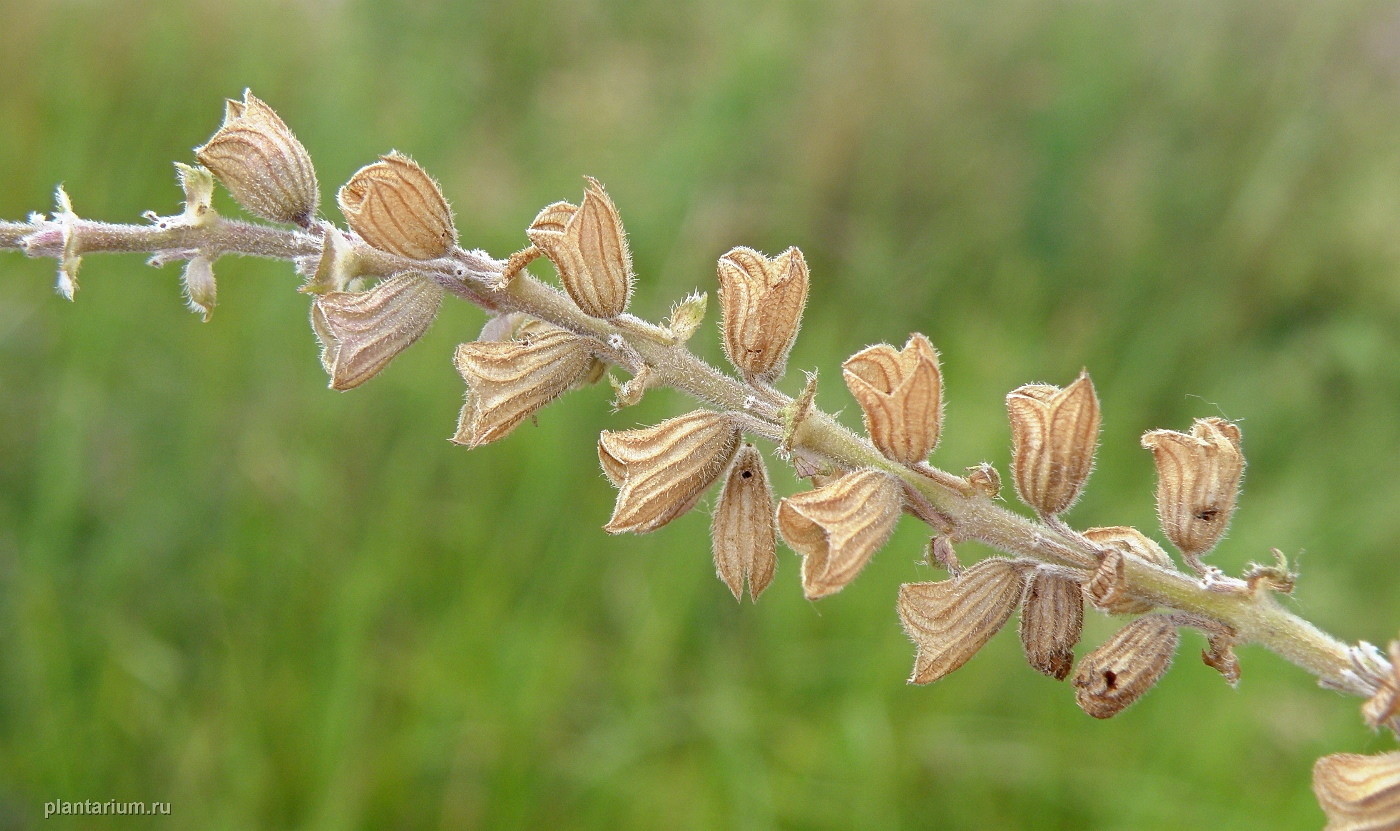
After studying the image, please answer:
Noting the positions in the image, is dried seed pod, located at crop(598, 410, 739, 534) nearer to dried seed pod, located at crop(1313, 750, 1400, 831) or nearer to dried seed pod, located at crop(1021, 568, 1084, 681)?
dried seed pod, located at crop(1021, 568, 1084, 681)

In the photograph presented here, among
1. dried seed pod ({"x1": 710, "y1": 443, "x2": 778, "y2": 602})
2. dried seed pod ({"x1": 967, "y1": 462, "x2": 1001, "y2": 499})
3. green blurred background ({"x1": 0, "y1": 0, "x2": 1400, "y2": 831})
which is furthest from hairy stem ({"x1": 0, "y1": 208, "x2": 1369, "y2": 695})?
green blurred background ({"x1": 0, "y1": 0, "x2": 1400, "y2": 831})

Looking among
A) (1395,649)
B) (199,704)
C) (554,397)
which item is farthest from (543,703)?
(1395,649)

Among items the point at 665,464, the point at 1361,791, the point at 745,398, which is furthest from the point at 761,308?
the point at 1361,791

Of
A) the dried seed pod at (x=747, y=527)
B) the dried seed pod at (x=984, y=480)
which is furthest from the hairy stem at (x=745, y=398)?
the dried seed pod at (x=747, y=527)

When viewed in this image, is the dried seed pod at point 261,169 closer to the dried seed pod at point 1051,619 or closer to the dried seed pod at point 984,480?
the dried seed pod at point 984,480

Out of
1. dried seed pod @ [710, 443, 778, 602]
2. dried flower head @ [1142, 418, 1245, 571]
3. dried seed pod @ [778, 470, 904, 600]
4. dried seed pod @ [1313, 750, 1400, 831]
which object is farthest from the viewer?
dried seed pod @ [710, 443, 778, 602]

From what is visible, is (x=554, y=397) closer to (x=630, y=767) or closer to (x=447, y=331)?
(x=630, y=767)
